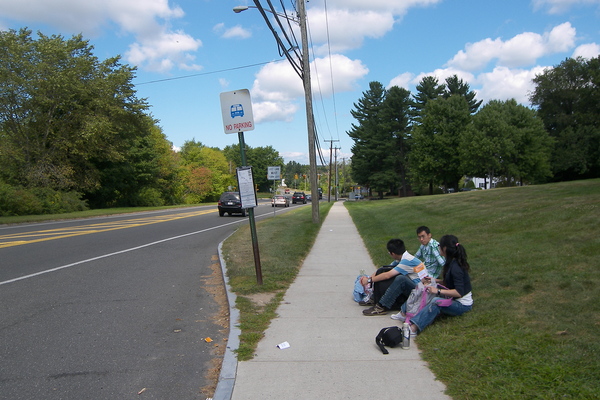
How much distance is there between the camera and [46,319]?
621 cm

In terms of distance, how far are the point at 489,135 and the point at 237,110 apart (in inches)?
1927

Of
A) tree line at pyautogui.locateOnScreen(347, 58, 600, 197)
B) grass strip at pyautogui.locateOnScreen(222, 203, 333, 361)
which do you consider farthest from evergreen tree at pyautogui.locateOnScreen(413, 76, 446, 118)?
grass strip at pyautogui.locateOnScreen(222, 203, 333, 361)

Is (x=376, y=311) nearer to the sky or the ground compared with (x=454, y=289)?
nearer to the ground

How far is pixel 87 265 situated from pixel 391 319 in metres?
7.43

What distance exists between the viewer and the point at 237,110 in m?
7.67

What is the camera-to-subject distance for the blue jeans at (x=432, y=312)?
17.0 ft

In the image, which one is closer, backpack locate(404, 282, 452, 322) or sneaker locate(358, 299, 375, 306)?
backpack locate(404, 282, 452, 322)

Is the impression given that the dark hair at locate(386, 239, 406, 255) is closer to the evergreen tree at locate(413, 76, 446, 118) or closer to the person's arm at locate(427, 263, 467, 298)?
the person's arm at locate(427, 263, 467, 298)

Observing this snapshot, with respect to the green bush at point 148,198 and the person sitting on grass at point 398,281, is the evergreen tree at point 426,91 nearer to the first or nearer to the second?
the green bush at point 148,198

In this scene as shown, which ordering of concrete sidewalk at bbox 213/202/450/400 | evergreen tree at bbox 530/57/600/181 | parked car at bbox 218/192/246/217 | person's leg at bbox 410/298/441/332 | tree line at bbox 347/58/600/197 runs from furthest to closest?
evergreen tree at bbox 530/57/600/181, tree line at bbox 347/58/600/197, parked car at bbox 218/192/246/217, person's leg at bbox 410/298/441/332, concrete sidewalk at bbox 213/202/450/400

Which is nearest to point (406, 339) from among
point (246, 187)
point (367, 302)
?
point (367, 302)

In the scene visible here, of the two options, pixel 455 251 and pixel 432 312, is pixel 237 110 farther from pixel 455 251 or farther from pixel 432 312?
pixel 432 312

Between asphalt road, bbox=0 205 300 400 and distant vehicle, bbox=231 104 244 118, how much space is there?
3.07m

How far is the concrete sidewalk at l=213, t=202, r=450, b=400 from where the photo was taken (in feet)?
12.6
